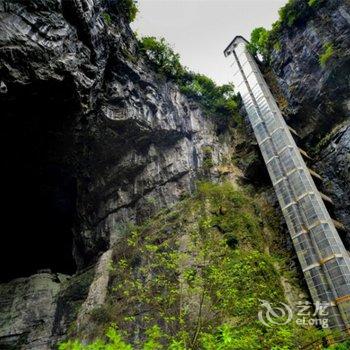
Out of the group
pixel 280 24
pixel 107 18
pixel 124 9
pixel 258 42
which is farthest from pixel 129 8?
pixel 280 24

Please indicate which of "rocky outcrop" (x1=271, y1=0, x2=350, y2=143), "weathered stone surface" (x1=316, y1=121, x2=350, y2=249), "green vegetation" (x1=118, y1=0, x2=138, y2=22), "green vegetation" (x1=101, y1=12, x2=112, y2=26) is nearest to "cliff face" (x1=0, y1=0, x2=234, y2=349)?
"green vegetation" (x1=101, y1=12, x2=112, y2=26)

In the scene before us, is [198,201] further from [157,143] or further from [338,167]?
[338,167]

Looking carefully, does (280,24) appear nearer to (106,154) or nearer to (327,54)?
(327,54)

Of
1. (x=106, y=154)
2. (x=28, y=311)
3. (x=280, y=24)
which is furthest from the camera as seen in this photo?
(x=280, y=24)

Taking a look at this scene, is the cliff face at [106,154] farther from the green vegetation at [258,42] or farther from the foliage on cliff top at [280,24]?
the green vegetation at [258,42]

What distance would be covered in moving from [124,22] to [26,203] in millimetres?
14450

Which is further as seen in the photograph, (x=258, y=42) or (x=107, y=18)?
(x=258, y=42)

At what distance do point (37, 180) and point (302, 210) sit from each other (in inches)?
651

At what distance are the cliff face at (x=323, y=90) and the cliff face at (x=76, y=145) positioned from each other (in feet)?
20.5

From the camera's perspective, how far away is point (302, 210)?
A: 1905 cm

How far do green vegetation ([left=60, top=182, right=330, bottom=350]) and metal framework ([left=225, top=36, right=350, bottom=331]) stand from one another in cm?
156

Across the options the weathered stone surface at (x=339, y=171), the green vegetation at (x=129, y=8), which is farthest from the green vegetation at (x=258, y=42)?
the weathered stone surface at (x=339, y=171)

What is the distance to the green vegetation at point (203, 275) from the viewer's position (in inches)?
443

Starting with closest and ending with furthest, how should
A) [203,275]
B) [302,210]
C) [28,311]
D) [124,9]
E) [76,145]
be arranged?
[203,275]
[302,210]
[28,311]
[76,145]
[124,9]
